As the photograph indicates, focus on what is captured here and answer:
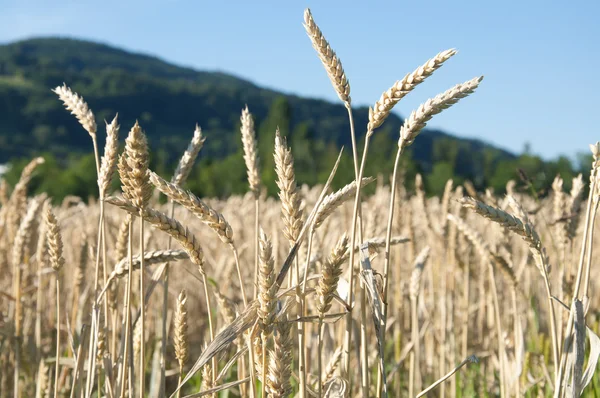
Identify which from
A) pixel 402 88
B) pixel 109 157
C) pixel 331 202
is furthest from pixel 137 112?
pixel 402 88

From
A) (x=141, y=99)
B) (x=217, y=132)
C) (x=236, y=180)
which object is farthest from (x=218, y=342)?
(x=141, y=99)

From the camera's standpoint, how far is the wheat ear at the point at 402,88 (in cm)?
119

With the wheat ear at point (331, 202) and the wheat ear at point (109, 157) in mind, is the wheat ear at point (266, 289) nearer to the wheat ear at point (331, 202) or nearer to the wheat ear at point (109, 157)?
the wheat ear at point (331, 202)

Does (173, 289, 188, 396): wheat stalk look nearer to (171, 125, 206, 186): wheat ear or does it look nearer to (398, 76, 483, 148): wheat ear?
(171, 125, 206, 186): wheat ear

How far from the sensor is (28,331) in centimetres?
286

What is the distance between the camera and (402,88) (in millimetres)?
1210

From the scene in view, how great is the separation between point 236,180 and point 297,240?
2401cm

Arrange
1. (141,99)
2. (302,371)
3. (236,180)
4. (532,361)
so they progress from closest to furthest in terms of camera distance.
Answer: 1. (302,371)
2. (532,361)
3. (236,180)
4. (141,99)

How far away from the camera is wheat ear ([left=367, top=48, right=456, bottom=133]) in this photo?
1188mm

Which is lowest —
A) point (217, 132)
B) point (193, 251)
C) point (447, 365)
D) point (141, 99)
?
point (447, 365)

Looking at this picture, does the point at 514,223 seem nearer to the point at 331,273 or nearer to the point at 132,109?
the point at 331,273

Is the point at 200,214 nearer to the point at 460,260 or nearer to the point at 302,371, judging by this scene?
the point at 302,371

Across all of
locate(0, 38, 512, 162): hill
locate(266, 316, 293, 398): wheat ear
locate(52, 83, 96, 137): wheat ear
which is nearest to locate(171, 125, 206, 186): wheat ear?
locate(52, 83, 96, 137): wheat ear

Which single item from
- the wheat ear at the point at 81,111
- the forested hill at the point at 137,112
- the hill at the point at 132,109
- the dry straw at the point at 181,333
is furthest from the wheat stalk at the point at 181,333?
the hill at the point at 132,109
